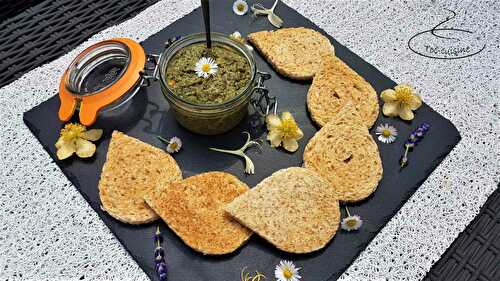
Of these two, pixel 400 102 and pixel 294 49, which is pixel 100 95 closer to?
pixel 294 49

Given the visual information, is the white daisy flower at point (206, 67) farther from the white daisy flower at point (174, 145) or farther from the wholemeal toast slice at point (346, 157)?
the wholemeal toast slice at point (346, 157)

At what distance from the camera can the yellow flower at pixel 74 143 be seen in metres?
1.83

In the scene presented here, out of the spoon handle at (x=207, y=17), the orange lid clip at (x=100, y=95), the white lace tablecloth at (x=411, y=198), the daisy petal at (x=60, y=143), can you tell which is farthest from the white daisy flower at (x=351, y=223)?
the daisy petal at (x=60, y=143)

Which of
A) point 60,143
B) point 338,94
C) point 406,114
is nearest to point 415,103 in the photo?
point 406,114

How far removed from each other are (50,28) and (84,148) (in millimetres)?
748

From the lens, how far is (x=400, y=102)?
76.8 inches

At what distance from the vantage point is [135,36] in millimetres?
2338

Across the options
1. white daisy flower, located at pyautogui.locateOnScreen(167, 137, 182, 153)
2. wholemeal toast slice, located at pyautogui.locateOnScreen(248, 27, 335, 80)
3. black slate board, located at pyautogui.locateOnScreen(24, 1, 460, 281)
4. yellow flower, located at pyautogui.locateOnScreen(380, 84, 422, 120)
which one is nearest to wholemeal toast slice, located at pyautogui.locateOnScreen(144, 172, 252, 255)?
black slate board, located at pyautogui.locateOnScreen(24, 1, 460, 281)

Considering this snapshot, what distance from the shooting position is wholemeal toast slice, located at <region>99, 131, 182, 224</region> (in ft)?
5.58

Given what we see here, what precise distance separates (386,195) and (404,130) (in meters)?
0.29

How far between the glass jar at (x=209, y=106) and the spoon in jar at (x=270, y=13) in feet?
1.43

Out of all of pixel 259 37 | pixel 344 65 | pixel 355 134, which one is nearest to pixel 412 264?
pixel 355 134

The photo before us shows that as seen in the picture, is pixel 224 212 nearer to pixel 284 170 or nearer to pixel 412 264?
pixel 284 170

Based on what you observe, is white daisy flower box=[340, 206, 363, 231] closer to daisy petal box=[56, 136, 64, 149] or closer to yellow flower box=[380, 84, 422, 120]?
yellow flower box=[380, 84, 422, 120]
